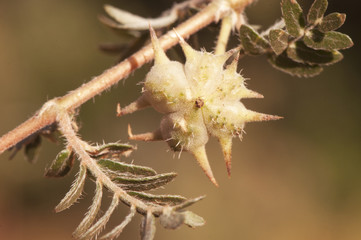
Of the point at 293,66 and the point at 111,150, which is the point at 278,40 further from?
the point at 111,150

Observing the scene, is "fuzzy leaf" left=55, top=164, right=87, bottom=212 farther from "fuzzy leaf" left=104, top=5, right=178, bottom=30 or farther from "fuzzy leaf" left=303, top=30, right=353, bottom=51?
"fuzzy leaf" left=303, top=30, right=353, bottom=51

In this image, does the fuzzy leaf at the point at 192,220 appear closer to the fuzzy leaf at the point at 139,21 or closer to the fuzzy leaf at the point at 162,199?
the fuzzy leaf at the point at 162,199

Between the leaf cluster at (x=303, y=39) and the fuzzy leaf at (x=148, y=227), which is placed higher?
the leaf cluster at (x=303, y=39)

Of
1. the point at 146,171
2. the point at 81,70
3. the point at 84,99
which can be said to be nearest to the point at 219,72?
the point at 146,171

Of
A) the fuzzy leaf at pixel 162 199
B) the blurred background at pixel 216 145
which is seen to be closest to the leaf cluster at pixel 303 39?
the fuzzy leaf at pixel 162 199

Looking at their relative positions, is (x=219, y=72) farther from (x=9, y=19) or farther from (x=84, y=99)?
(x=9, y=19)

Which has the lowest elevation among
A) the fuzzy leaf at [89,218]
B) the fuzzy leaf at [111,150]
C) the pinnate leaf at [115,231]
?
the pinnate leaf at [115,231]

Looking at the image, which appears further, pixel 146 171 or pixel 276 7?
pixel 276 7

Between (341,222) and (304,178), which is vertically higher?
(304,178)
